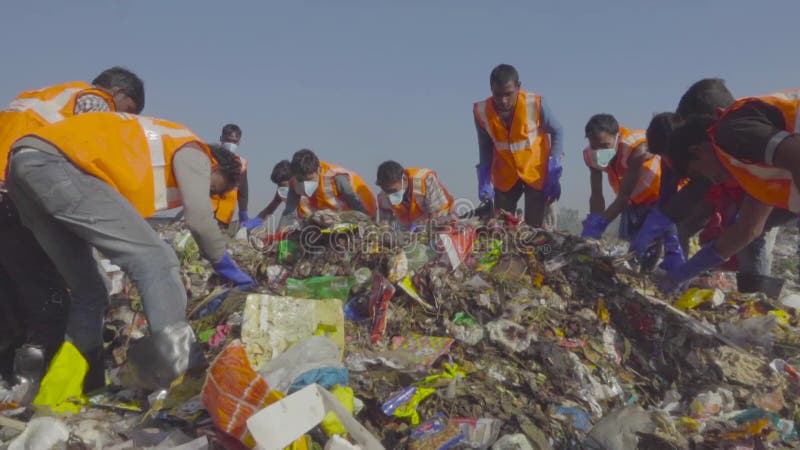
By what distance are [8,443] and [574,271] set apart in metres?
2.83

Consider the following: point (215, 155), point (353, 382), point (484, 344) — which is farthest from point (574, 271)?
point (215, 155)

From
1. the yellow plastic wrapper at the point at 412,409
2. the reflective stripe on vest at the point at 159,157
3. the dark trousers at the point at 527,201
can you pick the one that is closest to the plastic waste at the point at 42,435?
the reflective stripe on vest at the point at 159,157

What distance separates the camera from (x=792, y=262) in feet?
20.9

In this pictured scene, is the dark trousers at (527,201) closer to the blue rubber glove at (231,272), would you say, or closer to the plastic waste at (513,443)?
the blue rubber glove at (231,272)

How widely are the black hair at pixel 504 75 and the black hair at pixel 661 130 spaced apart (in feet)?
5.37

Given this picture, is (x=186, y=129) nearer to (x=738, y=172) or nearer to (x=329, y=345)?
(x=329, y=345)

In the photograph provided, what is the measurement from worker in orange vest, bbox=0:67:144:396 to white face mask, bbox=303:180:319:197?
271cm

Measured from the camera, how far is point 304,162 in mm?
5754

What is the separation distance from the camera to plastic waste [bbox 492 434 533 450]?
79.3 inches

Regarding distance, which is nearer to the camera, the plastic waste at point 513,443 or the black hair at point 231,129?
the plastic waste at point 513,443

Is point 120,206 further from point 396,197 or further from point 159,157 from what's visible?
point 396,197

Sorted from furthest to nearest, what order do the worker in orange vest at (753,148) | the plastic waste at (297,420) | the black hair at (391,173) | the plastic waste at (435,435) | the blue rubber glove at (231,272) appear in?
the black hair at (391,173) → the blue rubber glove at (231,272) → the plastic waste at (435,435) → the worker in orange vest at (753,148) → the plastic waste at (297,420)

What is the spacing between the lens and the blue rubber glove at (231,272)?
119 inches

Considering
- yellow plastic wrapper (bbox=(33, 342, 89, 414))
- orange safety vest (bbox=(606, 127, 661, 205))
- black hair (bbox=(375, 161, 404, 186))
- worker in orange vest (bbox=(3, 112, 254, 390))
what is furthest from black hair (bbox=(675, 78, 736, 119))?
yellow plastic wrapper (bbox=(33, 342, 89, 414))
